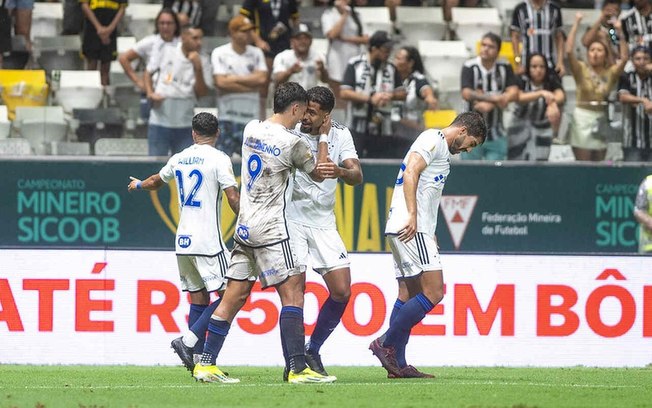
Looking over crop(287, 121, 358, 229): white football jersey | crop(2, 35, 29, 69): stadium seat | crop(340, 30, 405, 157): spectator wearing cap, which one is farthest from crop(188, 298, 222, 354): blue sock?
crop(2, 35, 29, 69): stadium seat

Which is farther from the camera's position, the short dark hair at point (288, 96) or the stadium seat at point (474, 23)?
the stadium seat at point (474, 23)

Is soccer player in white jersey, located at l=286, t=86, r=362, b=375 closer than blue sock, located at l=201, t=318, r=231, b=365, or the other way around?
blue sock, located at l=201, t=318, r=231, b=365

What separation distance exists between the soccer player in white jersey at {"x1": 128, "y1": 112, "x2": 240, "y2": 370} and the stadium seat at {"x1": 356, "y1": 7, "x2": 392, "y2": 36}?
8.25 m

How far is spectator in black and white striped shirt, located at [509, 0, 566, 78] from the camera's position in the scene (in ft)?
56.1

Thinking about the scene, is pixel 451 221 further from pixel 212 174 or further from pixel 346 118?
pixel 212 174

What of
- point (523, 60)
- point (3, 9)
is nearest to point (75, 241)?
point (3, 9)

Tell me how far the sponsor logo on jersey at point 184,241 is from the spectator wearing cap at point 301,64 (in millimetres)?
5526

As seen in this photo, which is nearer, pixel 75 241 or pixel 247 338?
pixel 247 338

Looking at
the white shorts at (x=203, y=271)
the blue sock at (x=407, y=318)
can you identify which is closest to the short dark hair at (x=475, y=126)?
the blue sock at (x=407, y=318)

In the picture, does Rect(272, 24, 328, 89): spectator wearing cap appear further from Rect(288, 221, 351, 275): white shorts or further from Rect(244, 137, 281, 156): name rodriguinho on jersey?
Rect(244, 137, 281, 156): name rodriguinho on jersey

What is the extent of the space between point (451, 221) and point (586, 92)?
2.27m

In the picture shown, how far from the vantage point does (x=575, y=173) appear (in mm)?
16672

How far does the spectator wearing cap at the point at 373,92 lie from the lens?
51.9 feet

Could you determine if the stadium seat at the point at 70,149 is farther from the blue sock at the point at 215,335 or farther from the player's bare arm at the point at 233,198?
the blue sock at the point at 215,335
